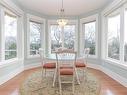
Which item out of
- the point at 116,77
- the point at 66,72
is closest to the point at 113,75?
the point at 116,77

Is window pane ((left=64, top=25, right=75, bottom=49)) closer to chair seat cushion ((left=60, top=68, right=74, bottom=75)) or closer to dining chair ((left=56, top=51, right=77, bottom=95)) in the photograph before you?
dining chair ((left=56, top=51, right=77, bottom=95))

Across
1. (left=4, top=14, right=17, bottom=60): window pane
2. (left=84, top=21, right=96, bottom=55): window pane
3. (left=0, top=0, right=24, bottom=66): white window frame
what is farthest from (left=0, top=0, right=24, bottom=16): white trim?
(left=84, top=21, right=96, bottom=55): window pane

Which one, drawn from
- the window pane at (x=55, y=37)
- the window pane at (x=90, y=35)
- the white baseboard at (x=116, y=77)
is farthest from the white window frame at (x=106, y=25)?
the window pane at (x=55, y=37)

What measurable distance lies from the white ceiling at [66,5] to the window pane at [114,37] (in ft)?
2.32

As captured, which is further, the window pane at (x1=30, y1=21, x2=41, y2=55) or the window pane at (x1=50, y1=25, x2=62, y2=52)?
the window pane at (x1=50, y1=25, x2=62, y2=52)

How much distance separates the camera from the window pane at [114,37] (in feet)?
15.4

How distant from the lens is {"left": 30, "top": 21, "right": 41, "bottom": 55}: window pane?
6684 mm

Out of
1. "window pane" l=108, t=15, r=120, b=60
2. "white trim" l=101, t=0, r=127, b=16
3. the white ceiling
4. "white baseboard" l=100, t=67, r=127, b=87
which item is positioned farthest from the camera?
the white ceiling

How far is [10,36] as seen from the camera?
5.02 metres

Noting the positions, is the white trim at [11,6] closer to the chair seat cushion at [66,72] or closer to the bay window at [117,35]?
the chair seat cushion at [66,72]

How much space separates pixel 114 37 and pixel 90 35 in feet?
6.47

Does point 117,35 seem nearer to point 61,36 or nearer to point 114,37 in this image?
point 114,37

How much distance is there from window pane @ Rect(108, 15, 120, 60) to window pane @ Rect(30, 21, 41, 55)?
10.4 ft

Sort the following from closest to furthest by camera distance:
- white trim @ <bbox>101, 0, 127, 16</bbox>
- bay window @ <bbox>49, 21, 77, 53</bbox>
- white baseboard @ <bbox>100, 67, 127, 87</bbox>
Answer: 1. white baseboard @ <bbox>100, 67, 127, 87</bbox>
2. white trim @ <bbox>101, 0, 127, 16</bbox>
3. bay window @ <bbox>49, 21, 77, 53</bbox>
